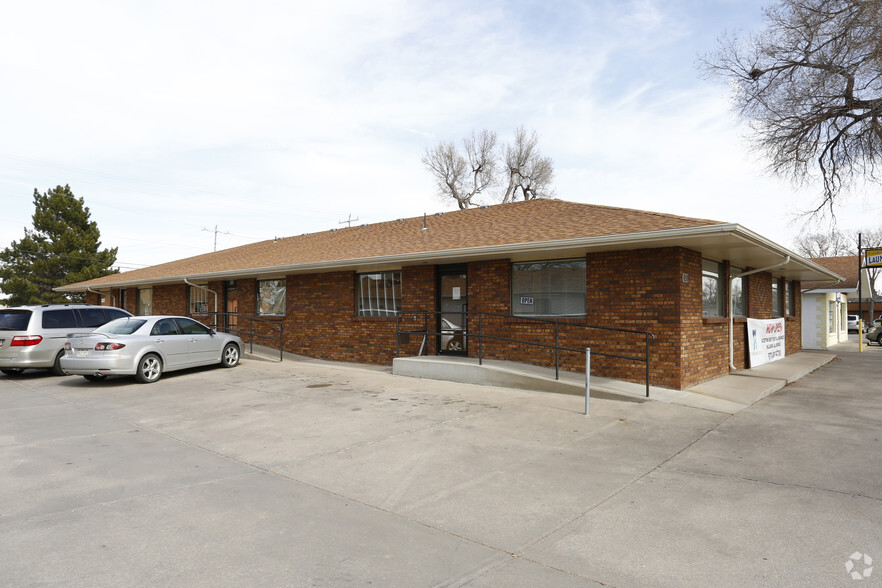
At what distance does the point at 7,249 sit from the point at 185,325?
36.2 m

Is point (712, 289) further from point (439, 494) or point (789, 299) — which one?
point (789, 299)

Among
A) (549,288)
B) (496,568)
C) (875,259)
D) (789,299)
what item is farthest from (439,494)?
(875,259)

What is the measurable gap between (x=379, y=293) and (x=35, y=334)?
300 inches

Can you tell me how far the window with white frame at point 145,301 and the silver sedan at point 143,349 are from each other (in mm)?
10987

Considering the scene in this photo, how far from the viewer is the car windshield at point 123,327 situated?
10.9 metres

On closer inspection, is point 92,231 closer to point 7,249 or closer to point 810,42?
point 7,249

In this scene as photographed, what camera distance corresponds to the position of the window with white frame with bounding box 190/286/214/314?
62.3 ft

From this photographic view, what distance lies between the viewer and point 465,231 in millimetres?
13578

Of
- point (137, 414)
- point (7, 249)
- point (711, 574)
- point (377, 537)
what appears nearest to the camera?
point (711, 574)

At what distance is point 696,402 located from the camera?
8.48 meters

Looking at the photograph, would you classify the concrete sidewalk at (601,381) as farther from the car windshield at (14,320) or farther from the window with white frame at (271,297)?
the car windshield at (14,320)

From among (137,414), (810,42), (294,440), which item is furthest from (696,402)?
(810,42)

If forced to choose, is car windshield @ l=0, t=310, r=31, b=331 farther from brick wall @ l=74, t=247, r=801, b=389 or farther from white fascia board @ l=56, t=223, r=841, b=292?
brick wall @ l=74, t=247, r=801, b=389

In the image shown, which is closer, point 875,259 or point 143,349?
point 143,349
